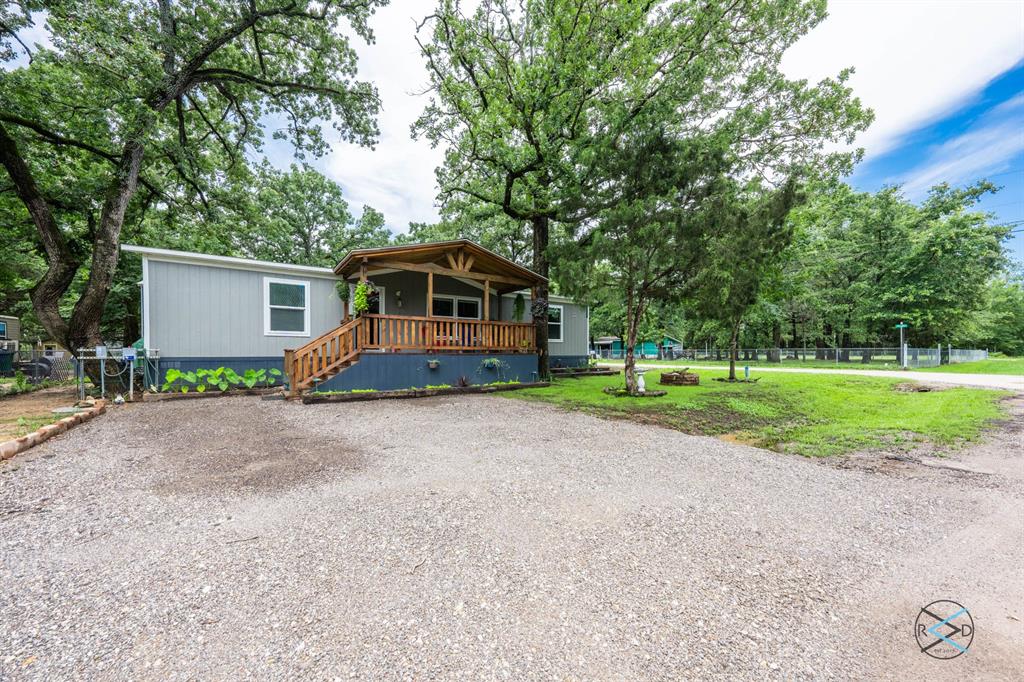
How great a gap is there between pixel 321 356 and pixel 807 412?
1057cm

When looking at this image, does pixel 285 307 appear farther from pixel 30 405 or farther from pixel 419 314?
pixel 30 405

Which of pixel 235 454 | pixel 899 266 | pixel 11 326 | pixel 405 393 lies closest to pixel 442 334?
pixel 405 393

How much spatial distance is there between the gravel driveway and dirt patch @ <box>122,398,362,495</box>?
5 cm

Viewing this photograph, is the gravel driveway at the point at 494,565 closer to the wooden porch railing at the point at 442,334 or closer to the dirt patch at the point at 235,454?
the dirt patch at the point at 235,454

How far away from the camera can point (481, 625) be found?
1753 millimetres

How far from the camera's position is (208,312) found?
9023 millimetres

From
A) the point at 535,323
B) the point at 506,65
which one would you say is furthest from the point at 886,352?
the point at 506,65

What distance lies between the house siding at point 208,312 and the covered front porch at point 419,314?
1.80 metres

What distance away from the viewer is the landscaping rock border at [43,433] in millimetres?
3990

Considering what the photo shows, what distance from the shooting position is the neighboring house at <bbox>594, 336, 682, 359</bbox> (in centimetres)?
4278

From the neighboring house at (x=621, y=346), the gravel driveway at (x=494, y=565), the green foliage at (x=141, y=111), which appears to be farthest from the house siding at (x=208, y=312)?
the neighboring house at (x=621, y=346)

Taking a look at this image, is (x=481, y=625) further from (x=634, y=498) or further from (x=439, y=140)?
(x=439, y=140)

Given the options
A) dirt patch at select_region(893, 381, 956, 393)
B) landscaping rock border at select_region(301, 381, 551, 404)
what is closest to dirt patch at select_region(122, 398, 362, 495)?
landscaping rock border at select_region(301, 381, 551, 404)

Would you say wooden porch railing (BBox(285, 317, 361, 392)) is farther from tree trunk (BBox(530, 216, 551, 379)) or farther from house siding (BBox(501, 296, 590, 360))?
house siding (BBox(501, 296, 590, 360))
